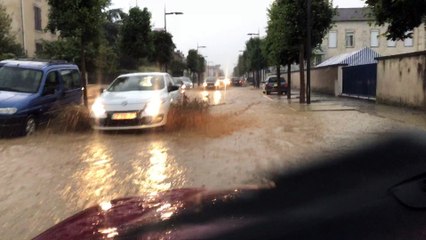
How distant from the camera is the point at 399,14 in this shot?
14.7 meters

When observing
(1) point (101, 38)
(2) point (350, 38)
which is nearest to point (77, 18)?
(1) point (101, 38)

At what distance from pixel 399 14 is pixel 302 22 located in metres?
8.47

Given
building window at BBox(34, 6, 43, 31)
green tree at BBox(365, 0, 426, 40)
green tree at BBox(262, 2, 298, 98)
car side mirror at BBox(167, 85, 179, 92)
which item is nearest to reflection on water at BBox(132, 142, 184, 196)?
car side mirror at BBox(167, 85, 179, 92)

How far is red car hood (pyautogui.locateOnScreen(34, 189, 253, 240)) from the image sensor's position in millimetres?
1711

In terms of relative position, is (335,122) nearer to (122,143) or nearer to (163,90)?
(163,90)

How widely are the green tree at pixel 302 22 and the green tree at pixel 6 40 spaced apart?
1709 cm

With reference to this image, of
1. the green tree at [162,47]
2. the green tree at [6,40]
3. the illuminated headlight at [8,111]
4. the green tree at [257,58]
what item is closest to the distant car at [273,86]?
the green tree at [162,47]

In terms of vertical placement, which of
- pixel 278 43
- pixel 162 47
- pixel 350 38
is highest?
pixel 350 38

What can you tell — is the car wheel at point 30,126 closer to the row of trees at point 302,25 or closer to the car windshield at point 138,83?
the car windshield at point 138,83

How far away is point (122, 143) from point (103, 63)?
42.6 meters

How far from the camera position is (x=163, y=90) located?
42.8 feet

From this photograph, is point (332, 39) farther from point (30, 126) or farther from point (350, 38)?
point (30, 126)

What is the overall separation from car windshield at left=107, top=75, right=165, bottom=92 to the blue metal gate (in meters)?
13.9

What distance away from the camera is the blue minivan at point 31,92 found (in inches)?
458
